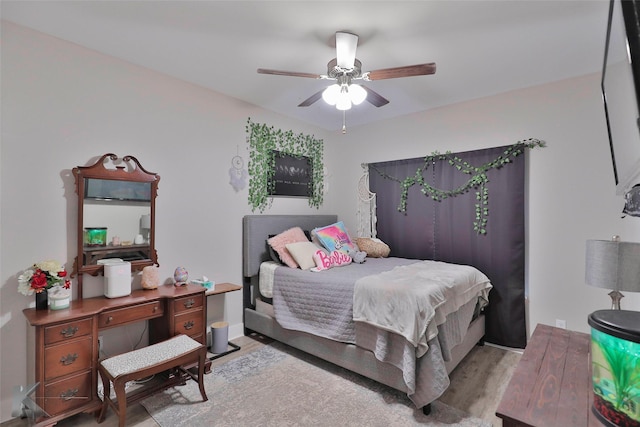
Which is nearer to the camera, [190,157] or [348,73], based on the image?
[348,73]

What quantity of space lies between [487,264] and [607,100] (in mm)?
1899

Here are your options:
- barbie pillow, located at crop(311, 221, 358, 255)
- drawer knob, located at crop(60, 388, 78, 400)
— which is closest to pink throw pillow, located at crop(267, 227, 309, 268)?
barbie pillow, located at crop(311, 221, 358, 255)

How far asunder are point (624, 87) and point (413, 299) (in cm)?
148

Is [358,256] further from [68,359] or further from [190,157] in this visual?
[68,359]

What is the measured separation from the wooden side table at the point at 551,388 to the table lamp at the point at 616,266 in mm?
367

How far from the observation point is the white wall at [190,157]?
2.05 m

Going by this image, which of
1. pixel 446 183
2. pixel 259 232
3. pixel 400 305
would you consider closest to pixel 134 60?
pixel 259 232

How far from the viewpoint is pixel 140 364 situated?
1.94m

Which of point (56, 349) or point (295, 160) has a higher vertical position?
point (295, 160)

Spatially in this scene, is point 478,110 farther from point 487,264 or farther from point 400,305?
point 400,305

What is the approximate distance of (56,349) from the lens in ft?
6.02

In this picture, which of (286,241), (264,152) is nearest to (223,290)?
(286,241)

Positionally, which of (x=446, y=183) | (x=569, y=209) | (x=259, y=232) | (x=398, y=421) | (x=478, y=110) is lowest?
(x=398, y=421)

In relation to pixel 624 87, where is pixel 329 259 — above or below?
below
